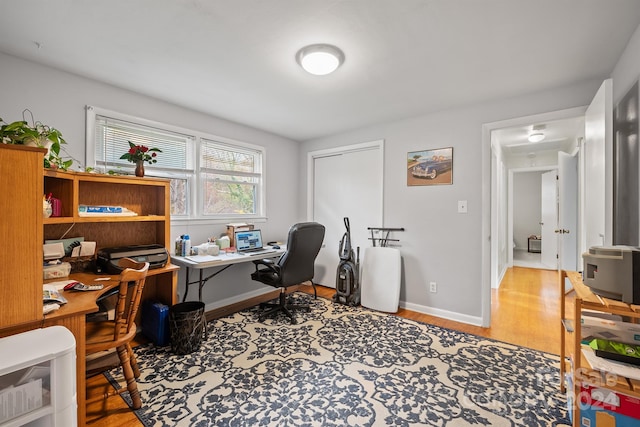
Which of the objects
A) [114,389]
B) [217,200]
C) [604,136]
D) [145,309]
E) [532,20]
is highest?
[532,20]

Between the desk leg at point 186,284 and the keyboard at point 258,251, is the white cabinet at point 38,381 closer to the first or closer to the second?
the desk leg at point 186,284

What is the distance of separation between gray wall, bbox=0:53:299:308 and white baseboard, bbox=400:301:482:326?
6.62ft

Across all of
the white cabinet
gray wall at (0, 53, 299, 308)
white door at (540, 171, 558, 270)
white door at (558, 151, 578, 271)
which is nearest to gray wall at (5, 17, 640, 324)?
gray wall at (0, 53, 299, 308)

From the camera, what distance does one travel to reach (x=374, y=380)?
6.51ft

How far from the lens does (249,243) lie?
348 centimetres

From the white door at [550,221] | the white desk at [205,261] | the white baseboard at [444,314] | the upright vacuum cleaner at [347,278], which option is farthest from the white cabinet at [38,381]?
the white door at [550,221]

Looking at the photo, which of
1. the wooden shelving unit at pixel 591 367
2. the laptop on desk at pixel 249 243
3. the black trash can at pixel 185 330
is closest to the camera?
the wooden shelving unit at pixel 591 367

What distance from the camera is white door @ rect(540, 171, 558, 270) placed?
5.76 meters

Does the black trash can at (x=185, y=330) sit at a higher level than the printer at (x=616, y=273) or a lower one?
lower

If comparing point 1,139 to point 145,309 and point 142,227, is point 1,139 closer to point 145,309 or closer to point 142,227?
point 142,227

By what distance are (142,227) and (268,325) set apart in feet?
5.18

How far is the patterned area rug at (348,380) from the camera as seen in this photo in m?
1.64

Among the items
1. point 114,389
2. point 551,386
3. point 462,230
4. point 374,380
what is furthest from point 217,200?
point 551,386

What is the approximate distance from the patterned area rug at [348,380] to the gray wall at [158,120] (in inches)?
39.2
